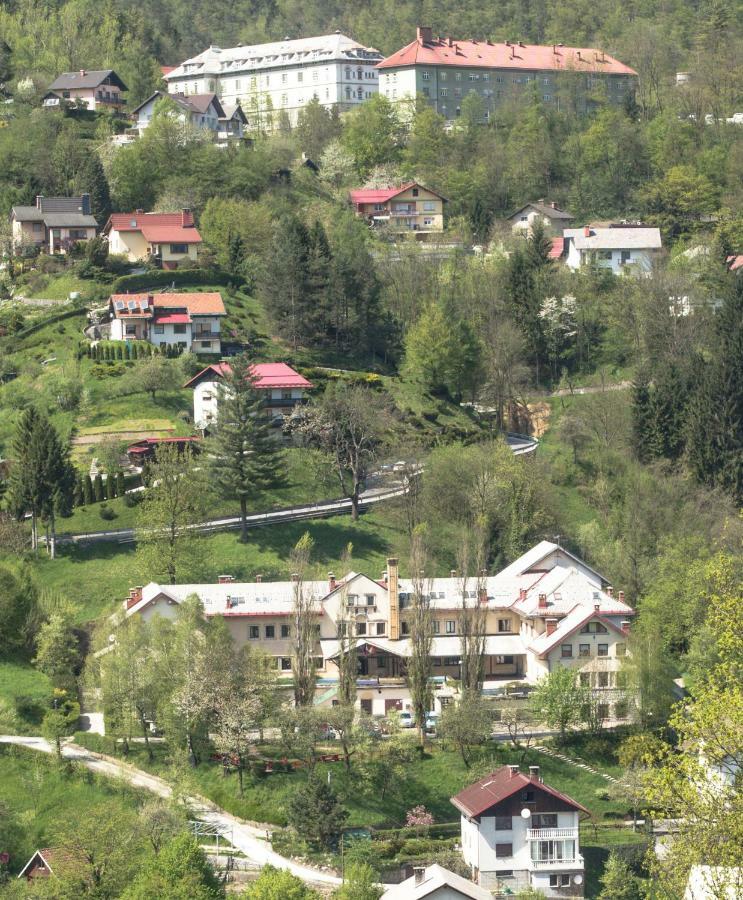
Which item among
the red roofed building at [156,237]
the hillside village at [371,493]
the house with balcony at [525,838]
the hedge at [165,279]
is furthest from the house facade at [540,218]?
the house with balcony at [525,838]

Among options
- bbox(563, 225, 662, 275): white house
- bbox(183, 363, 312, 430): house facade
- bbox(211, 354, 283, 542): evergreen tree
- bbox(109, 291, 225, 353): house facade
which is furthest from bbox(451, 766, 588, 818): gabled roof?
bbox(563, 225, 662, 275): white house

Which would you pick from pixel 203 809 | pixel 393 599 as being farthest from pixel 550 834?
pixel 393 599

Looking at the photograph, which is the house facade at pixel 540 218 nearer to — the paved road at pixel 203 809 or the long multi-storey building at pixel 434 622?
the long multi-storey building at pixel 434 622

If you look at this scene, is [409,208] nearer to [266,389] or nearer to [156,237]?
[156,237]

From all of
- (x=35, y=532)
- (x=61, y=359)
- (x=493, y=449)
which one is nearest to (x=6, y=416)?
(x=61, y=359)

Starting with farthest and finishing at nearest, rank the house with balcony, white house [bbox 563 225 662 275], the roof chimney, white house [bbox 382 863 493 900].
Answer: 1. the roof chimney
2. white house [bbox 563 225 662 275]
3. the house with balcony
4. white house [bbox 382 863 493 900]

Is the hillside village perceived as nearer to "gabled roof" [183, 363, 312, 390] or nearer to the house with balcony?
the house with balcony
